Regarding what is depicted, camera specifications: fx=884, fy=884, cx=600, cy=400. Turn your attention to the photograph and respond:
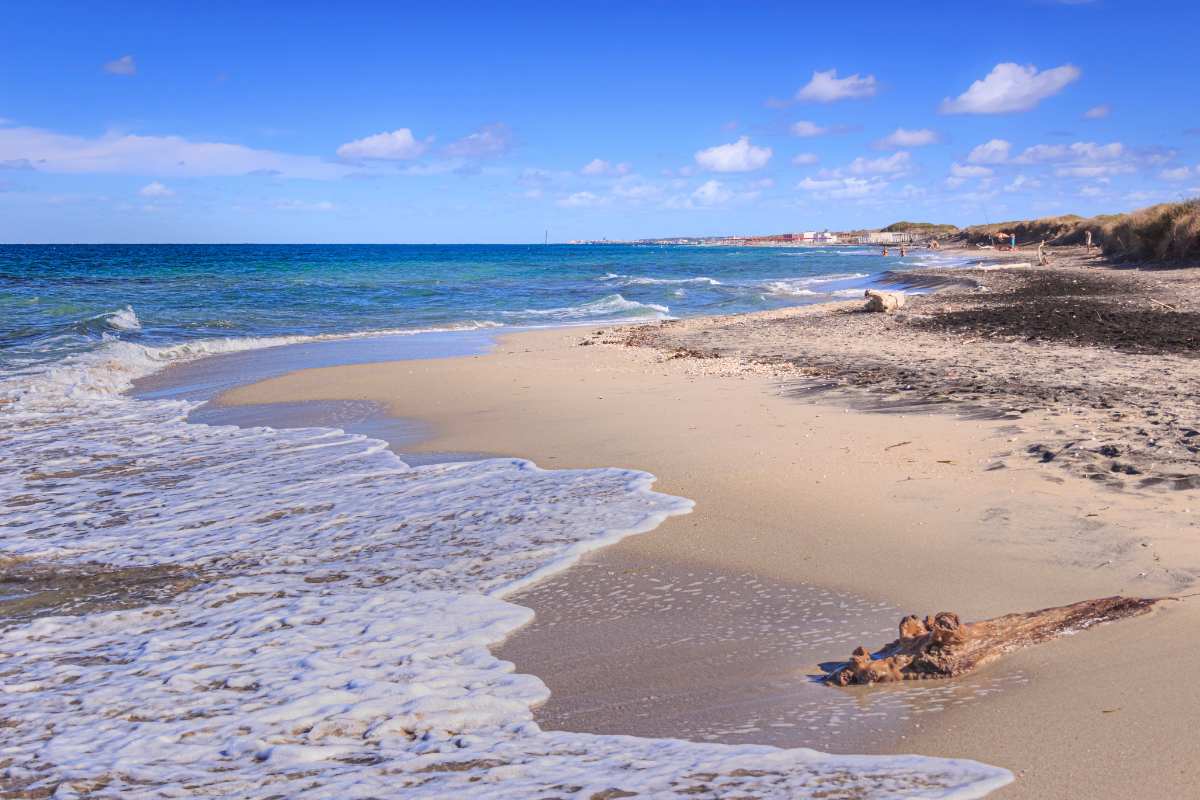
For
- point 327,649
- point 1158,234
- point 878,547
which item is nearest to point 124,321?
point 327,649

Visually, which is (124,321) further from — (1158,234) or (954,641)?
(1158,234)

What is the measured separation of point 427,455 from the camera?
8.62 metres

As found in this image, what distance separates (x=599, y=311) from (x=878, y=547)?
24.7 metres

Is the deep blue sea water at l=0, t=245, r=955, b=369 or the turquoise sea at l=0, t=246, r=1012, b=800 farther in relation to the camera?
the deep blue sea water at l=0, t=245, r=955, b=369

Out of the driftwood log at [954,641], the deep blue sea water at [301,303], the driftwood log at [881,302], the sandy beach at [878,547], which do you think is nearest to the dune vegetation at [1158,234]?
the deep blue sea water at [301,303]

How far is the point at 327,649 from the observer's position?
429cm

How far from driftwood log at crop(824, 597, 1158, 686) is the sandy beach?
8 cm

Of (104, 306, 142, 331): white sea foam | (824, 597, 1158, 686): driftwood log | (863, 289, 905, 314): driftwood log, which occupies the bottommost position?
(824, 597, 1158, 686): driftwood log

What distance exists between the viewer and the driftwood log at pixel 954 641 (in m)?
3.69

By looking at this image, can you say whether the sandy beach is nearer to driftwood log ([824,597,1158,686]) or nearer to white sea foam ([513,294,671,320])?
driftwood log ([824,597,1158,686])

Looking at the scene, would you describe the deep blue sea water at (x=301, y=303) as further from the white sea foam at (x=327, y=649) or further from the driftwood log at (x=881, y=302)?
the white sea foam at (x=327, y=649)

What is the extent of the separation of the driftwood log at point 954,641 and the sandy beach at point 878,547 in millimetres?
80

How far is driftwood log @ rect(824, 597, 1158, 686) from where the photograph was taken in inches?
145

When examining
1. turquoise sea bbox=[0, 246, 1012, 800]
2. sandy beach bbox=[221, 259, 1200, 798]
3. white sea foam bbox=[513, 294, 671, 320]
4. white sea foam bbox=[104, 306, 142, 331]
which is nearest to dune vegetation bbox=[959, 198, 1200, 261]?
white sea foam bbox=[513, 294, 671, 320]
